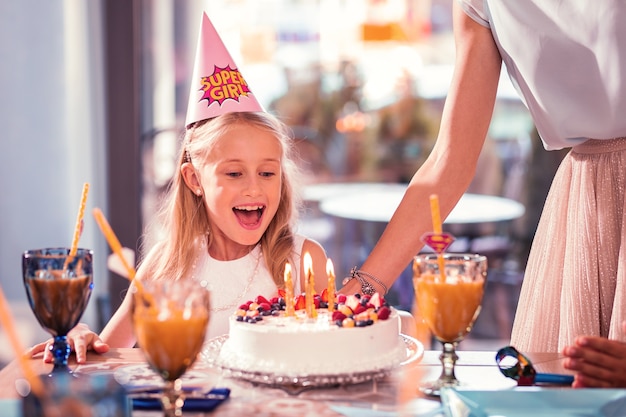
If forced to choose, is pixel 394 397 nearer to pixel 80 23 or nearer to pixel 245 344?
pixel 245 344

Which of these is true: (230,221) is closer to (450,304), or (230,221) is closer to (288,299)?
(288,299)

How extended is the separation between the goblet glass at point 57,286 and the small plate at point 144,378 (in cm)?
11

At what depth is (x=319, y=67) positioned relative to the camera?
7.07 meters

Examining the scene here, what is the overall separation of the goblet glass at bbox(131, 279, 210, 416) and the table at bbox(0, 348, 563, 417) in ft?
0.32

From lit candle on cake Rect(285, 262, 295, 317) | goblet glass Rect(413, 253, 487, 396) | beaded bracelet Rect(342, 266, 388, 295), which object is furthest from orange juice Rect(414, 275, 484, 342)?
beaded bracelet Rect(342, 266, 388, 295)

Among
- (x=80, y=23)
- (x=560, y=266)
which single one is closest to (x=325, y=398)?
(x=560, y=266)

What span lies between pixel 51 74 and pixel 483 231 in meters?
3.63

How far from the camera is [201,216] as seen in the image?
220 centimetres

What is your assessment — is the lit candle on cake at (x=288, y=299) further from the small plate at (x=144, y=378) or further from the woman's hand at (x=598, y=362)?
the woman's hand at (x=598, y=362)

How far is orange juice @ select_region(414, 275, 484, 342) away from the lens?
1.23m

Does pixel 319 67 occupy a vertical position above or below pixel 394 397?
above

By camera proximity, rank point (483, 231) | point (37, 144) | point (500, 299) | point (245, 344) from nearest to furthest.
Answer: point (245, 344)
point (37, 144)
point (500, 299)
point (483, 231)

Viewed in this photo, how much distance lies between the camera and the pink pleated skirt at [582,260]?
1719mm

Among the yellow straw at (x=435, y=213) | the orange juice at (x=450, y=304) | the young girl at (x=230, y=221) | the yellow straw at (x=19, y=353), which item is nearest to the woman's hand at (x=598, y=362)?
the orange juice at (x=450, y=304)
